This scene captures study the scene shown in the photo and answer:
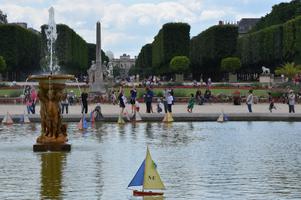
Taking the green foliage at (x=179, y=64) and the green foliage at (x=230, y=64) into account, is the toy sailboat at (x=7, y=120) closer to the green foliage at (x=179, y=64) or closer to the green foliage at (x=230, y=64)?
the green foliage at (x=230, y=64)

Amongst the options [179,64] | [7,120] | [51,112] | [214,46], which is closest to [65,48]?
[179,64]

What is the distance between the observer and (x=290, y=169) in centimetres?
1437

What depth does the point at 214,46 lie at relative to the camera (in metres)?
91.8

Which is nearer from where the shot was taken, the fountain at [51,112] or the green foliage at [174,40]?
the fountain at [51,112]

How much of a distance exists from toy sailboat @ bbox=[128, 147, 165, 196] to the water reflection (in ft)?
3.72

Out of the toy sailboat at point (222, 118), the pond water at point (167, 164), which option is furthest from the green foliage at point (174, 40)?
the pond water at point (167, 164)

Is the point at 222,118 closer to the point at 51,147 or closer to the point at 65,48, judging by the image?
the point at 51,147

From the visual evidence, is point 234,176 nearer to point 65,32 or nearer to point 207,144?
point 207,144

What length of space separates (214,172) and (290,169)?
4.81 feet

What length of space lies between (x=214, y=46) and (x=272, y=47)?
983cm

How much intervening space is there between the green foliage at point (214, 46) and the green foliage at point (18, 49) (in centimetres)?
2010

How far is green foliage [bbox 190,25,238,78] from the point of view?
9125cm

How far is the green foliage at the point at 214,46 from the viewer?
91.2 metres

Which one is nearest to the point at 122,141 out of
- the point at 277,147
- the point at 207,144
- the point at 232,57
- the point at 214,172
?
the point at 207,144
